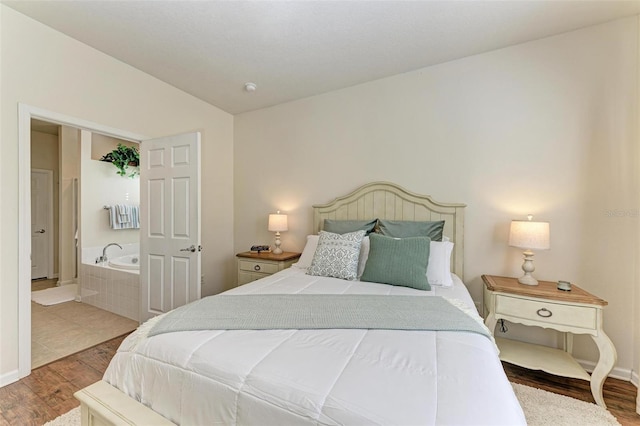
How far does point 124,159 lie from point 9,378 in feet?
11.4

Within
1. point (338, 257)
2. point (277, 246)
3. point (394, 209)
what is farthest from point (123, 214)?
point (394, 209)

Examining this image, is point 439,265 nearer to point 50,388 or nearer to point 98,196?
point 50,388

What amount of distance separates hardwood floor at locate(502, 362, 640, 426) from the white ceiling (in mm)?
2702

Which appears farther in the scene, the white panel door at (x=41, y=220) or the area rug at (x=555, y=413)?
the white panel door at (x=41, y=220)

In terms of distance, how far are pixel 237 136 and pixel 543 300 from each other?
384 centimetres

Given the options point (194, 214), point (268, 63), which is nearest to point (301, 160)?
point (268, 63)

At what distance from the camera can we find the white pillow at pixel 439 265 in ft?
6.88

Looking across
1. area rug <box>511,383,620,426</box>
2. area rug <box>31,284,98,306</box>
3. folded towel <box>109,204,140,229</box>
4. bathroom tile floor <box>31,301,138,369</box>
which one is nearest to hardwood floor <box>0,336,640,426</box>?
area rug <box>511,383,620,426</box>

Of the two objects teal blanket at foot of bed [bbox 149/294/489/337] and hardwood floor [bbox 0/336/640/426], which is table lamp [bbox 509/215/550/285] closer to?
hardwood floor [bbox 0/336/640/426]

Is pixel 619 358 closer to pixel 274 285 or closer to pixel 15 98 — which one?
pixel 274 285

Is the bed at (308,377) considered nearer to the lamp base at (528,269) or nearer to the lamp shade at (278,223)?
the lamp base at (528,269)

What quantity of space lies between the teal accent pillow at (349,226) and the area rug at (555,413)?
64.8 inches

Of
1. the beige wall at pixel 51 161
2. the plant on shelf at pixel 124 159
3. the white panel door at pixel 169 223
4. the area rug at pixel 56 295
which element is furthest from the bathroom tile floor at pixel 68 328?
the plant on shelf at pixel 124 159

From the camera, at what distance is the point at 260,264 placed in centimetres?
311
